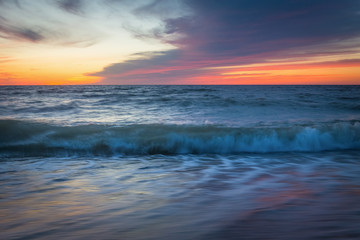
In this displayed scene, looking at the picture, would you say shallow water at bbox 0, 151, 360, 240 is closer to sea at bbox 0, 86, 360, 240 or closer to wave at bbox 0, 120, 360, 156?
sea at bbox 0, 86, 360, 240

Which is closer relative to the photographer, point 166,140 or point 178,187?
point 178,187

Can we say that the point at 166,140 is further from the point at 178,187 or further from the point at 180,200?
the point at 180,200

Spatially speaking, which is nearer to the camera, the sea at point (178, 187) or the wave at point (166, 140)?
the sea at point (178, 187)

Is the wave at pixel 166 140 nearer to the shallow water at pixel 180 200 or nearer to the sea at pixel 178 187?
the sea at pixel 178 187

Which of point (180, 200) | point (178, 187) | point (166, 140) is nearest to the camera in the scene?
point (180, 200)

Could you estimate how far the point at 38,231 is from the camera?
1767 millimetres

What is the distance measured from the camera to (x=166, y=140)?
19.4 ft

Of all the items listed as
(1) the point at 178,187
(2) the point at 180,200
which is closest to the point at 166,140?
(1) the point at 178,187

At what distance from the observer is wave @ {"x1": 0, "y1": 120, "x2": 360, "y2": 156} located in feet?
17.9

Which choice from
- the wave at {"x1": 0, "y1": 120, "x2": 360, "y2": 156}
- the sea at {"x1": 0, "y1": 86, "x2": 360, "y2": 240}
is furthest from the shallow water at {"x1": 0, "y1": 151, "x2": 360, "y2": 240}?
the wave at {"x1": 0, "y1": 120, "x2": 360, "y2": 156}

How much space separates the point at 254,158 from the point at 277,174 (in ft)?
4.21

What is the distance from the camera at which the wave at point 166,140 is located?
215 inches

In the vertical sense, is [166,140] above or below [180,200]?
below

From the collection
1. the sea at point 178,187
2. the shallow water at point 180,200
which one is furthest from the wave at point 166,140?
the shallow water at point 180,200
